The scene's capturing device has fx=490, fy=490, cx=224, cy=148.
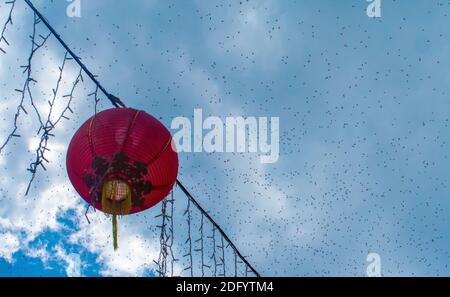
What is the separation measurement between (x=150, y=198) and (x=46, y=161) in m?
0.82

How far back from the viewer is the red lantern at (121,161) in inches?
140

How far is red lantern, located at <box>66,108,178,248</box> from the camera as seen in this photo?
3.56 metres

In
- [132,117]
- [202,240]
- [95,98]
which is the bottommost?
[202,240]

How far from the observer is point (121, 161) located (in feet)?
11.7
